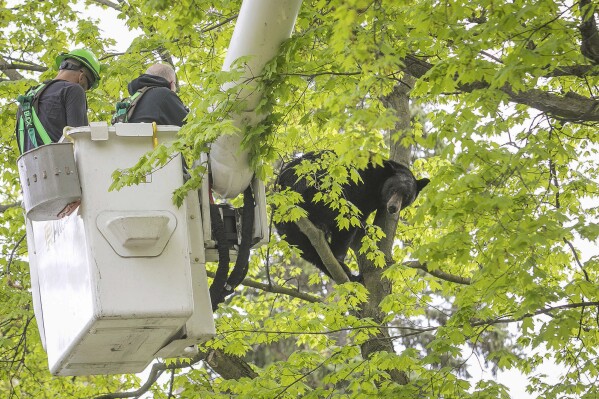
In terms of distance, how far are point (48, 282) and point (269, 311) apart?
6839 mm

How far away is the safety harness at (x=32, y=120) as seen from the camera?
5.68 m

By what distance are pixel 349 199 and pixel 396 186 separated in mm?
512

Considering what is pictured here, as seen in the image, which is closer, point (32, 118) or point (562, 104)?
point (32, 118)

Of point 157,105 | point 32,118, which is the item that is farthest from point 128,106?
point 32,118

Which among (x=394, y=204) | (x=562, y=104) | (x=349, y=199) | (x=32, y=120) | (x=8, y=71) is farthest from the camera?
(x=8, y=71)

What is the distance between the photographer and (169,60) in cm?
974

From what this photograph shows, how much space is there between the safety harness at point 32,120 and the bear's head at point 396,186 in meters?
4.67

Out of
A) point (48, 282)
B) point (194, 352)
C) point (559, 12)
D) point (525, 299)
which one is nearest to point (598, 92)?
point (559, 12)

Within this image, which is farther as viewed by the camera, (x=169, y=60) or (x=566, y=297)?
(x=169, y=60)

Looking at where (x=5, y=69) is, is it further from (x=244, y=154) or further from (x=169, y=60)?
(x=244, y=154)

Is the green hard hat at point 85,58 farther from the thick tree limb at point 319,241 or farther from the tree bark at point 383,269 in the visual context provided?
the tree bark at point 383,269

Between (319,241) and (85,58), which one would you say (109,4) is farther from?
(85,58)

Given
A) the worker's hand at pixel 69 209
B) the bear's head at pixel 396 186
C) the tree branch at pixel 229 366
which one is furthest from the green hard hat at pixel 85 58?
the bear's head at pixel 396 186

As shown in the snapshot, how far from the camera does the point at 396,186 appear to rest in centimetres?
998
